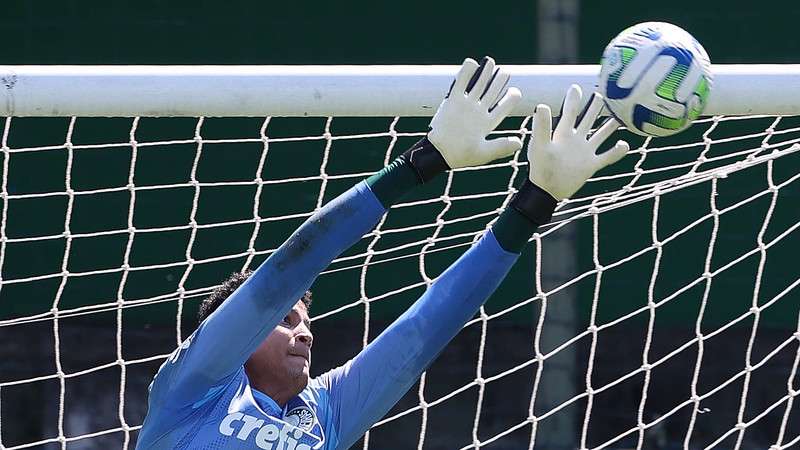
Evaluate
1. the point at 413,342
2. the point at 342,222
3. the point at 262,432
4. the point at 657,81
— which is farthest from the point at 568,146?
the point at 262,432

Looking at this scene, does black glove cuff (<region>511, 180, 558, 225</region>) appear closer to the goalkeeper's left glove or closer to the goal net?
the goalkeeper's left glove

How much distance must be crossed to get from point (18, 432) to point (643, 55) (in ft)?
11.2

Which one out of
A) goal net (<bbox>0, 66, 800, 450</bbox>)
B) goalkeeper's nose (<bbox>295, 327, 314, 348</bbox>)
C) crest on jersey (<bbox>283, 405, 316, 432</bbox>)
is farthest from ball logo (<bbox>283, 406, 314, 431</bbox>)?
goal net (<bbox>0, 66, 800, 450</bbox>)

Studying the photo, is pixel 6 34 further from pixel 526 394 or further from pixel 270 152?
pixel 526 394

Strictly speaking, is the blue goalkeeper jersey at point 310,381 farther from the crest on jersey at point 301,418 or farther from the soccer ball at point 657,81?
the soccer ball at point 657,81

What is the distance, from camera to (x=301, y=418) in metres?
2.93

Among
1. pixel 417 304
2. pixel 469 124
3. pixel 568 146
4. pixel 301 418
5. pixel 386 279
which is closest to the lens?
pixel 568 146

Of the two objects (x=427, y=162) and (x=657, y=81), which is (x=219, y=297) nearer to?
(x=427, y=162)

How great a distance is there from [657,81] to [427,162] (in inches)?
16.9

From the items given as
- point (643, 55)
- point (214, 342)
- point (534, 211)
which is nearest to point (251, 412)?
point (214, 342)

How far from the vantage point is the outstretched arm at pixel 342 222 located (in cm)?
252

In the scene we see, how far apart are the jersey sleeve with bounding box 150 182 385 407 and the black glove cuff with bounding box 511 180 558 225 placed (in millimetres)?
247

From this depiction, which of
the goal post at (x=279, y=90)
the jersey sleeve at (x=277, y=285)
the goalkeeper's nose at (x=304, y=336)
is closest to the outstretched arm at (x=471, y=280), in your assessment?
the goalkeeper's nose at (x=304, y=336)

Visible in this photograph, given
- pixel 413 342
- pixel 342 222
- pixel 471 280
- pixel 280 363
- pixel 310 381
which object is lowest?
Answer: pixel 310 381
